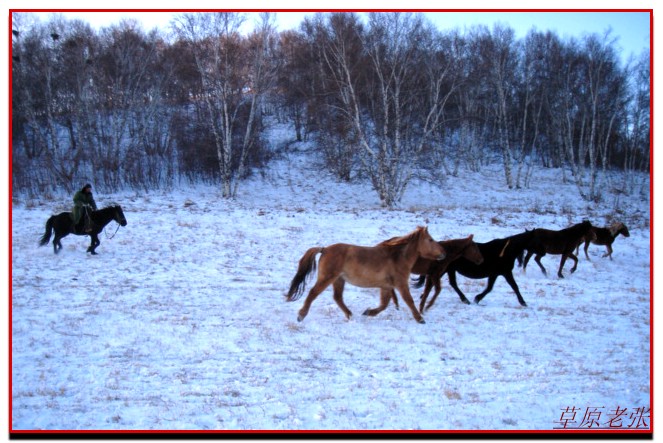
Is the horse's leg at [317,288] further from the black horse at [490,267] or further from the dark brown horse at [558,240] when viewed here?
the dark brown horse at [558,240]

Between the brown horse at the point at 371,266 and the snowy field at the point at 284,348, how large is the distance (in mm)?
449

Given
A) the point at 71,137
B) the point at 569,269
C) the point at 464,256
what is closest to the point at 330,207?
the point at 569,269

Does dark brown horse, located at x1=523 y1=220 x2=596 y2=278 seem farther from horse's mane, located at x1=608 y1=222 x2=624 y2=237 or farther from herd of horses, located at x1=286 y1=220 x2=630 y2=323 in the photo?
herd of horses, located at x1=286 y1=220 x2=630 y2=323

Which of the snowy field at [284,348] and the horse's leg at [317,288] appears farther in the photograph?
the horse's leg at [317,288]

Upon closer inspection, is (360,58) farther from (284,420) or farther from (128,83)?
(284,420)

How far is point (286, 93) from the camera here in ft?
115

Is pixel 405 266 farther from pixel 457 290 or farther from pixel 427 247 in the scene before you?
pixel 457 290

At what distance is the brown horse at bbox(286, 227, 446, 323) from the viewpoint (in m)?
7.47

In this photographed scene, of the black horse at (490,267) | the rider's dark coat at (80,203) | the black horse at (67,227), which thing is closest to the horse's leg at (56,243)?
the black horse at (67,227)

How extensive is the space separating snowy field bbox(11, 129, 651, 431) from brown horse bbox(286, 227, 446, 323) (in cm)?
45

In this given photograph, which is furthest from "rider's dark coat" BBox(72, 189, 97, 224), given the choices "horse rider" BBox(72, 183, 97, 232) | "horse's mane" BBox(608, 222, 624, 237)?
"horse's mane" BBox(608, 222, 624, 237)

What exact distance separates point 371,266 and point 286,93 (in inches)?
1167

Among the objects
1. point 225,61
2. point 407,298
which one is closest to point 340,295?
point 407,298

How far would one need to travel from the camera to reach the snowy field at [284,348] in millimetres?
4734
